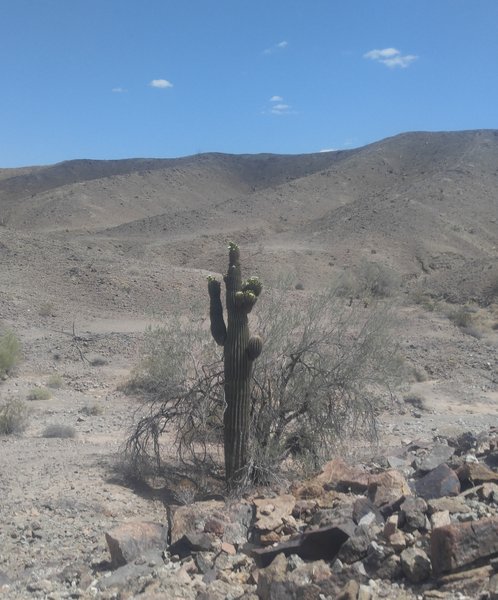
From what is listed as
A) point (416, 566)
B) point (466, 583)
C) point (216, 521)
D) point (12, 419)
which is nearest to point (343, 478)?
point (216, 521)

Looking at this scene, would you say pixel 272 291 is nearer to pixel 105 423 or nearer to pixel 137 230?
pixel 105 423

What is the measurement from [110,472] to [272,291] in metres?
4.46

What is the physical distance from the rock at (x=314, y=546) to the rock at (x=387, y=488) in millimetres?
1124

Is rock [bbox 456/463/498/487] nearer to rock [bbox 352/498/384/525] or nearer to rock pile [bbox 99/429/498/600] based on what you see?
rock pile [bbox 99/429/498/600]

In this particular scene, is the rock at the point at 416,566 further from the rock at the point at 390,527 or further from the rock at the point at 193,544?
the rock at the point at 193,544

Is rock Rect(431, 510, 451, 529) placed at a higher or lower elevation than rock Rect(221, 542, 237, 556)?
→ higher

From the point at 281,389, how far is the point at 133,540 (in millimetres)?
4687

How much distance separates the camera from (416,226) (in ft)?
183

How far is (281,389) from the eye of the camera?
38.9ft

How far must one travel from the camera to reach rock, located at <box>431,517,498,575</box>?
5.93m

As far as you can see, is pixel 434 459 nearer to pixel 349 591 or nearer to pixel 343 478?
pixel 343 478

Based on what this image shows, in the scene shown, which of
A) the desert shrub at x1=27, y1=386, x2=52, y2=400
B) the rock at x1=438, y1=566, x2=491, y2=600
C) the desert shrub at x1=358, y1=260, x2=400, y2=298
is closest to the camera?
the rock at x1=438, y1=566, x2=491, y2=600

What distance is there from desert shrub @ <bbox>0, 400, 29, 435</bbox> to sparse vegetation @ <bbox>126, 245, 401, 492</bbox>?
3279 mm

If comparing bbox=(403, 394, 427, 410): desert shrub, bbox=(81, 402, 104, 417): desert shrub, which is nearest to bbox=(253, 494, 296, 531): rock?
bbox=(81, 402, 104, 417): desert shrub
